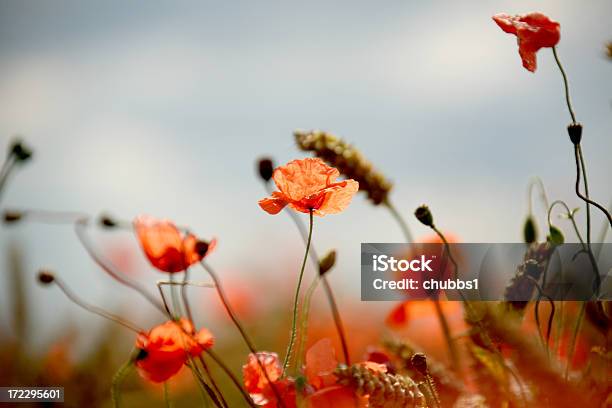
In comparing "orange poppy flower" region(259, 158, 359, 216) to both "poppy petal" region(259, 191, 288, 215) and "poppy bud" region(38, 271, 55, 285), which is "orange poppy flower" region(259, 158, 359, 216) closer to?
"poppy petal" region(259, 191, 288, 215)

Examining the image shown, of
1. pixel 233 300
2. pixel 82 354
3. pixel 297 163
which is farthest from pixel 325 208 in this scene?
pixel 233 300

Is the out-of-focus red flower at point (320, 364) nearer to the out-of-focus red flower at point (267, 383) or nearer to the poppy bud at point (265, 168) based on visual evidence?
the out-of-focus red flower at point (267, 383)

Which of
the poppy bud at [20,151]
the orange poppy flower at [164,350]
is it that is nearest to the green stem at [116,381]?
the orange poppy flower at [164,350]

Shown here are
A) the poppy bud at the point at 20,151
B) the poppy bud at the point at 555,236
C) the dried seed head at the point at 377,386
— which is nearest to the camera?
the dried seed head at the point at 377,386

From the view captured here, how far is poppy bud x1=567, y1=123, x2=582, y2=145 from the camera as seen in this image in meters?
0.41

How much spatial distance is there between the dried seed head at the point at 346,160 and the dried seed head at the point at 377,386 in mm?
194

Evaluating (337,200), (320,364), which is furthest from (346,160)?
(320,364)

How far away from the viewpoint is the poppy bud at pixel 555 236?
41cm

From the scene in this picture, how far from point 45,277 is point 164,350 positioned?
10 centimetres

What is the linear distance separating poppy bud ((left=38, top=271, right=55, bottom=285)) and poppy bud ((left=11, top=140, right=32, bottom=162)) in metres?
0.16

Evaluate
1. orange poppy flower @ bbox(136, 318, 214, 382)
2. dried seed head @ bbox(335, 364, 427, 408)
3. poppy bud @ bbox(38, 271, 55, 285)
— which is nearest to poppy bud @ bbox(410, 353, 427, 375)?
dried seed head @ bbox(335, 364, 427, 408)

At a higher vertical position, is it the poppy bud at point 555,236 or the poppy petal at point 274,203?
the poppy petal at point 274,203

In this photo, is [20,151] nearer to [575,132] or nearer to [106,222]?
[106,222]

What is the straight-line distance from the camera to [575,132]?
0.41 metres
